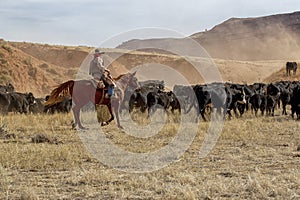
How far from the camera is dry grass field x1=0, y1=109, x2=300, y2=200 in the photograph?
8.88m

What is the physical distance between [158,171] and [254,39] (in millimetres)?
138338

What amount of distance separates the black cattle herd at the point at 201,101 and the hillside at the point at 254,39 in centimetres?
8132

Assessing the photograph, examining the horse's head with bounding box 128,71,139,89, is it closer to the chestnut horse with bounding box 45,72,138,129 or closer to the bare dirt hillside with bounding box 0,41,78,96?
the chestnut horse with bounding box 45,72,138,129

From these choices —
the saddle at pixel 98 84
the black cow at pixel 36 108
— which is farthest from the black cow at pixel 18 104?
the saddle at pixel 98 84

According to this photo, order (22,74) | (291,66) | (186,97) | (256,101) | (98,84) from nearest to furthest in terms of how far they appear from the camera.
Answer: (98,84) < (256,101) < (186,97) < (22,74) < (291,66)

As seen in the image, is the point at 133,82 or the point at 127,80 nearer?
the point at 127,80

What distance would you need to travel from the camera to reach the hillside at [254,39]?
5034 inches

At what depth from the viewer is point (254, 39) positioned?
145 metres

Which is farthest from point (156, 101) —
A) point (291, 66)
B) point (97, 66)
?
point (291, 66)

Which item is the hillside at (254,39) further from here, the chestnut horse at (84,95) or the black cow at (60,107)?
the chestnut horse at (84,95)

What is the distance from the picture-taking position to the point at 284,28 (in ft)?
492

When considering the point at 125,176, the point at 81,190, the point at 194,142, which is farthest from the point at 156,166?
the point at 194,142

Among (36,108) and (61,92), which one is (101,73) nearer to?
(61,92)

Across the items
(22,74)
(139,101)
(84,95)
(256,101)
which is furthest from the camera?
(22,74)
